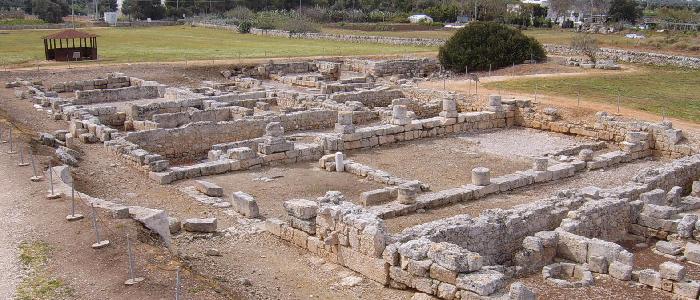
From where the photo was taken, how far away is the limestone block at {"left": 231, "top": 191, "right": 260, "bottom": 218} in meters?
16.4

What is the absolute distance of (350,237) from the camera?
13.3 m

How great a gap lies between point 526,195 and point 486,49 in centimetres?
2452

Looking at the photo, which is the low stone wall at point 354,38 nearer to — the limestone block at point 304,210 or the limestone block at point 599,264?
the limestone block at point 304,210

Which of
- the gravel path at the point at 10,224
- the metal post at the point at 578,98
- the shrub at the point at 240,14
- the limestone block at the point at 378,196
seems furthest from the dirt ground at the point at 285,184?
the shrub at the point at 240,14

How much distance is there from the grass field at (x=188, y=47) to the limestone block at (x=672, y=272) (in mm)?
37426

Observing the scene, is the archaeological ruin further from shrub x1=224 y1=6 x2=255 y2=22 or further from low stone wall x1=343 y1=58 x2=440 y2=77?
shrub x1=224 y1=6 x2=255 y2=22

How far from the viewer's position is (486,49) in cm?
4234

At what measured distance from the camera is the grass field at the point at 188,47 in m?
47.2

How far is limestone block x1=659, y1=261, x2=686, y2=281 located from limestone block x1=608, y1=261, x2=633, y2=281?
0.57 metres

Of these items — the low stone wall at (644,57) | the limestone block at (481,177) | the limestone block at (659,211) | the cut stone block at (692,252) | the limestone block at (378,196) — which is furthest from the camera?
the low stone wall at (644,57)

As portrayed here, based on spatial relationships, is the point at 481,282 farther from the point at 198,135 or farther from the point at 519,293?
the point at 198,135

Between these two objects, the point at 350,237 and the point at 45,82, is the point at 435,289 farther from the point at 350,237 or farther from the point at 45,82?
the point at 45,82

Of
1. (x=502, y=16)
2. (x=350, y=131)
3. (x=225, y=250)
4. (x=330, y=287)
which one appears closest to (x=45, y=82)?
(x=350, y=131)

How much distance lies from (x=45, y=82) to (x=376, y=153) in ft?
69.4
